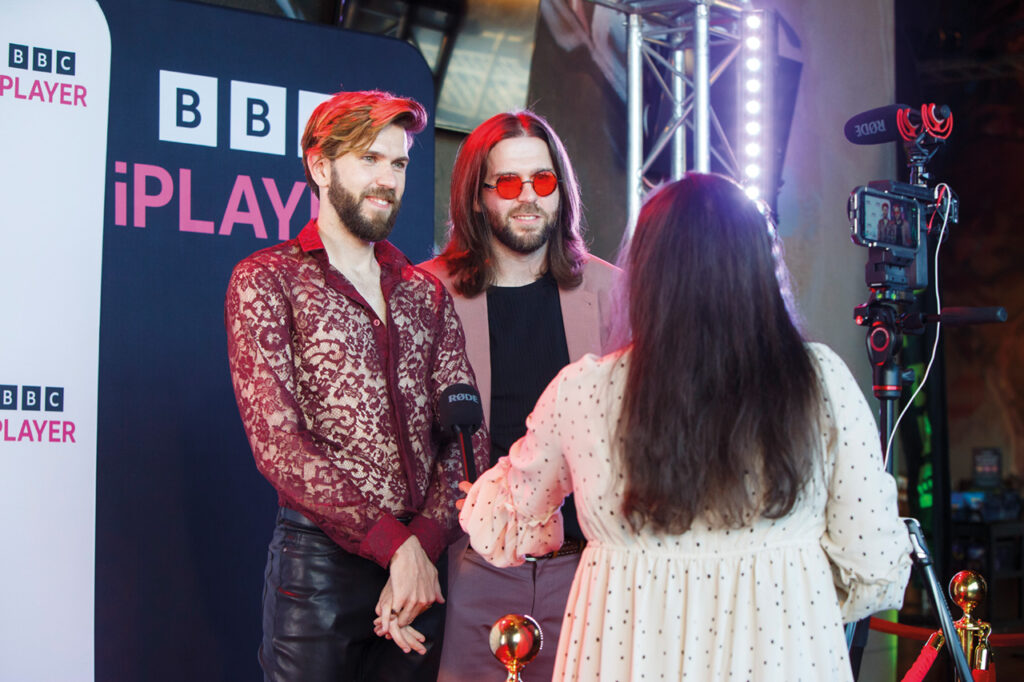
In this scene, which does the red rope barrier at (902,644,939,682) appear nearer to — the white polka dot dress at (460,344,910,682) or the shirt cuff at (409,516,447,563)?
the white polka dot dress at (460,344,910,682)

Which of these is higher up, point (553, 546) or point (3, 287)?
point (3, 287)

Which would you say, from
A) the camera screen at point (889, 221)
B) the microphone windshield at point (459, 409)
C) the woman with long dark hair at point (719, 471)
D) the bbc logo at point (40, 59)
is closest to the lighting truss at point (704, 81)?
the camera screen at point (889, 221)

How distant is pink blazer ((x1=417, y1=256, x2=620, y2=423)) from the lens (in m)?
2.74

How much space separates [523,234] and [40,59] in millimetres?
1582

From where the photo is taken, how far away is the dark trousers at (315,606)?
2074mm

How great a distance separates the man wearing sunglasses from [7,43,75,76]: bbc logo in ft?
4.12

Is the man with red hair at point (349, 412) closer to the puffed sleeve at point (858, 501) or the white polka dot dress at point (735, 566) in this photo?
the white polka dot dress at point (735, 566)

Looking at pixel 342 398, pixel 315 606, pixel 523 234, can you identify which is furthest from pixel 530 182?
pixel 315 606

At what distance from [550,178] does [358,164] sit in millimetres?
685

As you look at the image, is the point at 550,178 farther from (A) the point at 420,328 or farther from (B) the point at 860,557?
(B) the point at 860,557

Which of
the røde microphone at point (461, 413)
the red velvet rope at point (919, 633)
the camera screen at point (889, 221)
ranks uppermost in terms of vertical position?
the camera screen at point (889, 221)

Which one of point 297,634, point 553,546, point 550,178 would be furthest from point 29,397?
Result: point 553,546

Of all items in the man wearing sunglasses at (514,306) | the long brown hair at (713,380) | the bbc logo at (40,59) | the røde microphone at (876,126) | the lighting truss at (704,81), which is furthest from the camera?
the lighting truss at (704,81)

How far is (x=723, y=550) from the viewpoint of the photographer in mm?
1671
